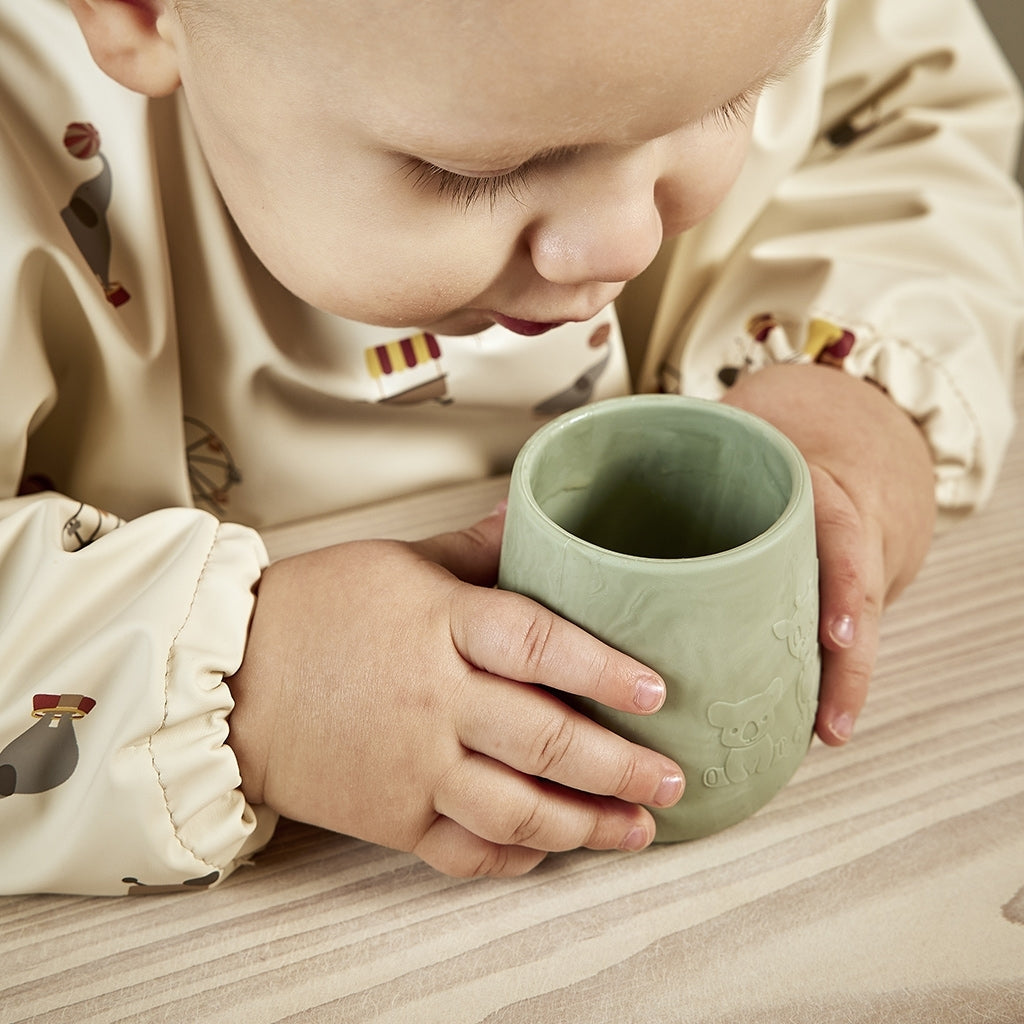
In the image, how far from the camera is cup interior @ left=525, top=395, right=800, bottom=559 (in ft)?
1.17

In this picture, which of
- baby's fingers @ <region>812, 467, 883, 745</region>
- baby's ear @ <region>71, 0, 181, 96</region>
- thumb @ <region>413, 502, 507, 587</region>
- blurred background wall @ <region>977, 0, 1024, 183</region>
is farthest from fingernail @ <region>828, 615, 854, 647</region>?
blurred background wall @ <region>977, 0, 1024, 183</region>

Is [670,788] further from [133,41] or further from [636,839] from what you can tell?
[133,41]

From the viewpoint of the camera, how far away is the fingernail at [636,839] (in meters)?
0.36

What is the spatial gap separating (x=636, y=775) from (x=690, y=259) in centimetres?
39

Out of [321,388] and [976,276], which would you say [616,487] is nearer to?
[321,388]

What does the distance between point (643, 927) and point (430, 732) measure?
91mm

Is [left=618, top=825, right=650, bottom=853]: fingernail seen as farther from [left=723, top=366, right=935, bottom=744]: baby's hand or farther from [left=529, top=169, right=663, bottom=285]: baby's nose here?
[left=529, top=169, right=663, bottom=285]: baby's nose

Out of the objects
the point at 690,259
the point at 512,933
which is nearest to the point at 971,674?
the point at 512,933

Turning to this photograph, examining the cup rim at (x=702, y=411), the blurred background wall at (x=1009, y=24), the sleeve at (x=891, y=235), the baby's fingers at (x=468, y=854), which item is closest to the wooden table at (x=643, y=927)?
the baby's fingers at (x=468, y=854)

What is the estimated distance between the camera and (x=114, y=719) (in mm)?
368

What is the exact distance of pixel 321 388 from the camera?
22.7 inches

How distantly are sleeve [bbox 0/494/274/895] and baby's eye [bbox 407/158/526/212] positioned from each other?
0.51ft

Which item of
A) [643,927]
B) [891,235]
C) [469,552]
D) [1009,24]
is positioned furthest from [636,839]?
[1009,24]

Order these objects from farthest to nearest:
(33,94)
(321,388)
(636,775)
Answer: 1. (321,388)
2. (33,94)
3. (636,775)
